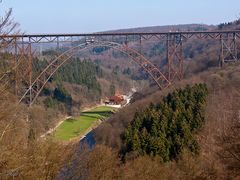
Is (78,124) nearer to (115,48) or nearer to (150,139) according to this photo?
(115,48)

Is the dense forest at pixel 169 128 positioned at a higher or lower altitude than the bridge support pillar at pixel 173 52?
lower

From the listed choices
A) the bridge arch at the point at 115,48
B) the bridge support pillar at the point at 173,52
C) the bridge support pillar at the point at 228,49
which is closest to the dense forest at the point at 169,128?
the bridge support pillar at the point at 173,52

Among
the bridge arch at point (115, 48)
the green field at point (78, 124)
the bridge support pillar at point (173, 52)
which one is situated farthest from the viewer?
the green field at point (78, 124)

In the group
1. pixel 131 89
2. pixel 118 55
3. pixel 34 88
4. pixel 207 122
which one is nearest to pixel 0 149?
pixel 207 122

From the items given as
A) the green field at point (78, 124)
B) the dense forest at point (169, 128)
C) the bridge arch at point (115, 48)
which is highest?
the bridge arch at point (115, 48)

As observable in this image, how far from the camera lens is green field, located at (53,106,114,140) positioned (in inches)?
1444

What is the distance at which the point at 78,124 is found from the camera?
137 ft

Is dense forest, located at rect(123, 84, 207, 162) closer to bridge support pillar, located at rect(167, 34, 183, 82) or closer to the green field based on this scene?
bridge support pillar, located at rect(167, 34, 183, 82)

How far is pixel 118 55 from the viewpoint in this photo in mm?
99375

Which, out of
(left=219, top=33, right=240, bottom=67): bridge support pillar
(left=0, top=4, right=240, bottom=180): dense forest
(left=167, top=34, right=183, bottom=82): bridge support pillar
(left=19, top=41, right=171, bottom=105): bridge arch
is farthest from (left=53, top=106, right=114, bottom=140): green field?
(left=219, top=33, right=240, bottom=67): bridge support pillar

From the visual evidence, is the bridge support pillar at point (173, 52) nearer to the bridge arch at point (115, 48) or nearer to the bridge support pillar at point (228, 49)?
the bridge arch at point (115, 48)

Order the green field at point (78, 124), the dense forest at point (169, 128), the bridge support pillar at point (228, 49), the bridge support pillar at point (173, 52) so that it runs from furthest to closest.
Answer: the green field at point (78, 124)
the bridge support pillar at point (228, 49)
the bridge support pillar at point (173, 52)
the dense forest at point (169, 128)

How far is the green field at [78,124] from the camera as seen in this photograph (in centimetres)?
3669

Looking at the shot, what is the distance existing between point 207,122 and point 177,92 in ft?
21.3
